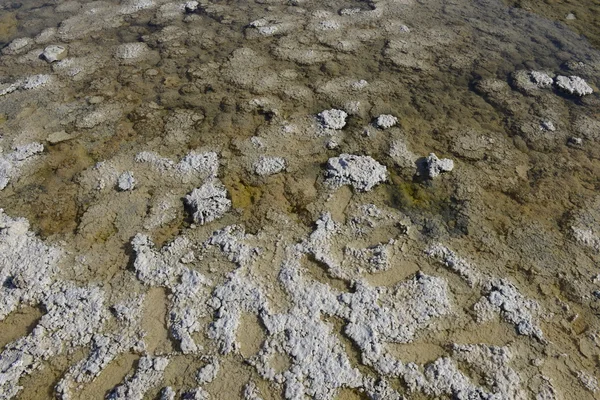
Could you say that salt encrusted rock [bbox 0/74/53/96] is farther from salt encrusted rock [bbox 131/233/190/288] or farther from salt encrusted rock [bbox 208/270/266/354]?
salt encrusted rock [bbox 208/270/266/354]

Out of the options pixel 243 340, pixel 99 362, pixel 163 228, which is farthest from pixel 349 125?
pixel 99 362

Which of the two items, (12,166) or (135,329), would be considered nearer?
(135,329)

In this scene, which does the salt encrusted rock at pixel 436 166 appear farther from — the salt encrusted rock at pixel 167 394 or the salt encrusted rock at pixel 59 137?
the salt encrusted rock at pixel 59 137

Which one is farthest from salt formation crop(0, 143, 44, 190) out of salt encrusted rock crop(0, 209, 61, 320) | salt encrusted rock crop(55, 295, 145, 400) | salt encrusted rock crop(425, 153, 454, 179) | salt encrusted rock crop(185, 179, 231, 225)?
salt encrusted rock crop(425, 153, 454, 179)

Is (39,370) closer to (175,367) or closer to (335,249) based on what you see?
(175,367)

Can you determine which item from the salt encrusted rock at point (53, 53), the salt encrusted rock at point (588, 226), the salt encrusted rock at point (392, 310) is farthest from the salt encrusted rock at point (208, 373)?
the salt encrusted rock at point (53, 53)

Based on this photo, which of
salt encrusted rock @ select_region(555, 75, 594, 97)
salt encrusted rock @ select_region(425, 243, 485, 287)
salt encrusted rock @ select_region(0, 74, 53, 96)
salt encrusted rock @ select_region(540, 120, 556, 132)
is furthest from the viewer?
salt encrusted rock @ select_region(0, 74, 53, 96)
